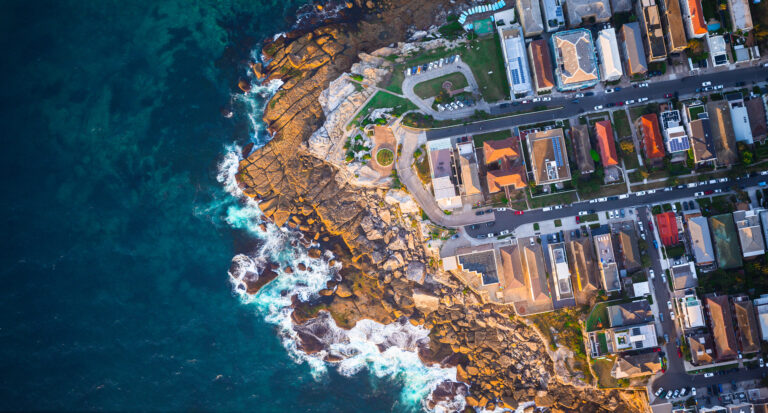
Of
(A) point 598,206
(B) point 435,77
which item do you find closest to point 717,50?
(A) point 598,206

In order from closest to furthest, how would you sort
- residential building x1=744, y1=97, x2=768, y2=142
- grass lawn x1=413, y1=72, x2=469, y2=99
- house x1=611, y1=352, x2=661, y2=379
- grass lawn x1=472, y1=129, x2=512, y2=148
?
house x1=611, y1=352, x2=661, y2=379 → residential building x1=744, y1=97, x2=768, y2=142 → grass lawn x1=472, y1=129, x2=512, y2=148 → grass lawn x1=413, y1=72, x2=469, y2=99

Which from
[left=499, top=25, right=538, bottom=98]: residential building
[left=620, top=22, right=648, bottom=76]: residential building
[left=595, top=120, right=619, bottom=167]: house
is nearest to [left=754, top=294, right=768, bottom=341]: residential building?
[left=595, top=120, right=619, bottom=167]: house

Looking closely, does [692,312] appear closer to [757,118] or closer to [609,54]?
[757,118]

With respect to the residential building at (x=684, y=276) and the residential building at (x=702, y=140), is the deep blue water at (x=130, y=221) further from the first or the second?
the residential building at (x=702, y=140)

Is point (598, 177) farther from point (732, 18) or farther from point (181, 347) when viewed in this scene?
point (181, 347)

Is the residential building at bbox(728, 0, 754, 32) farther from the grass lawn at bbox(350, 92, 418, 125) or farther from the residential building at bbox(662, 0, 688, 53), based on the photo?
the grass lawn at bbox(350, 92, 418, 125)

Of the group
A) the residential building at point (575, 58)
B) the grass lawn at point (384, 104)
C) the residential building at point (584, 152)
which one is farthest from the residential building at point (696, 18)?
the grass lawn at point (384, 104)

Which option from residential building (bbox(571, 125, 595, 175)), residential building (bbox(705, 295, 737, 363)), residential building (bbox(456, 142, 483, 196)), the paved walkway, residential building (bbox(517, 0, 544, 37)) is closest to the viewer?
residential building (bbox(705, 295, 737, 363))

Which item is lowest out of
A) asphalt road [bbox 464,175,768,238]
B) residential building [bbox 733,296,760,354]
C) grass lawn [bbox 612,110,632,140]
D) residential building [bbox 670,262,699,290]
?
residential building [bbox 733,296,760,354]
